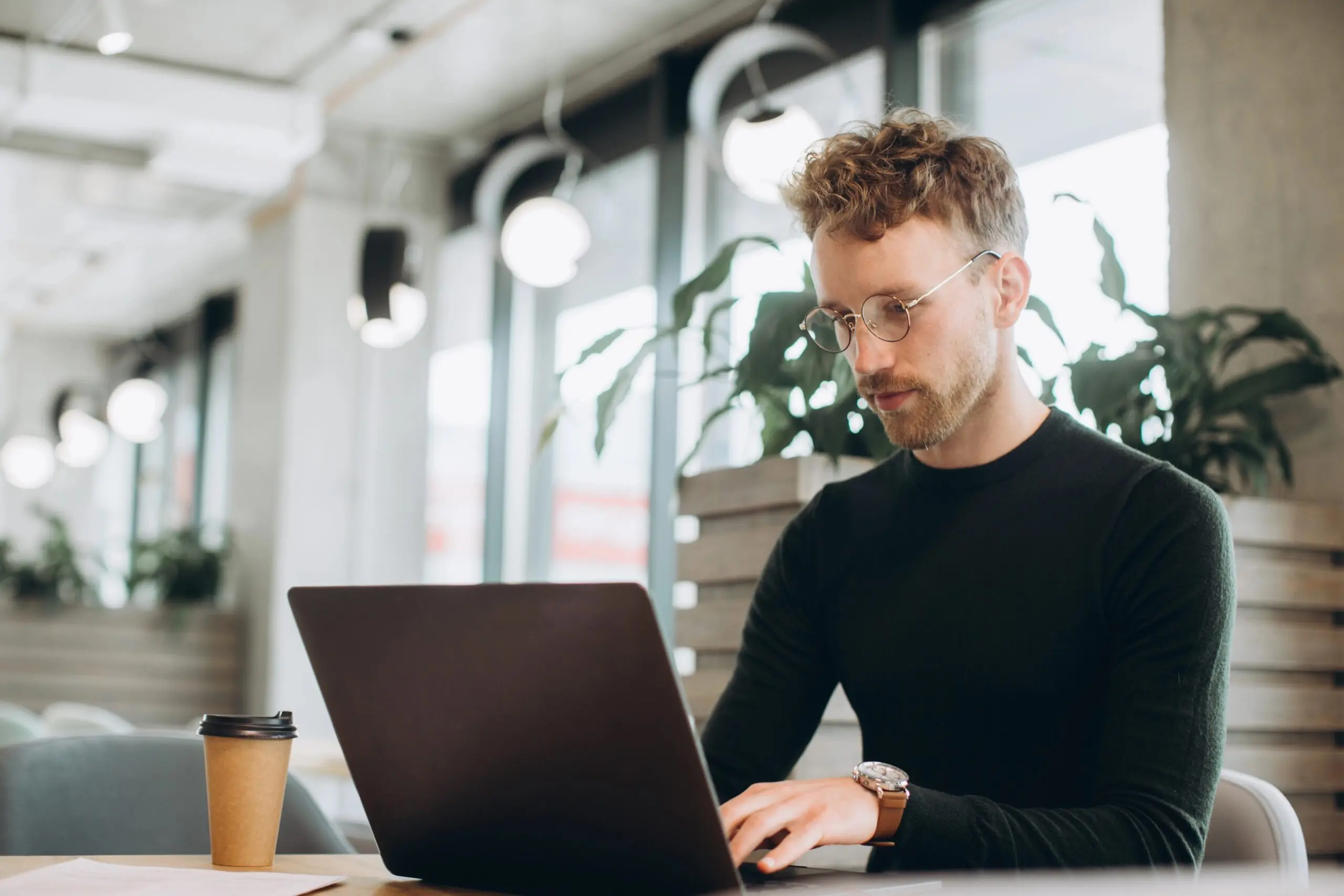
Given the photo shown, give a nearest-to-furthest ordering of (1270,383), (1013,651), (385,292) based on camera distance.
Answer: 1. (1013,651)
2. (1270,383)
3. (385,292)

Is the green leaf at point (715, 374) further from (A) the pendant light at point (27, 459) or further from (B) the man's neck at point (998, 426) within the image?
(A) the pendant light at point (27, 459)

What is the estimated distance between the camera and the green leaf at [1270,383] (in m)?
2.39

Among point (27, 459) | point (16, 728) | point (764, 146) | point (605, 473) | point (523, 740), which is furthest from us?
point (27, 459)

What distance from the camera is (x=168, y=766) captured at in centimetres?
162

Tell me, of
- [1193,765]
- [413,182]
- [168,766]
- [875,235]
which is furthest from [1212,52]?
[413,182]

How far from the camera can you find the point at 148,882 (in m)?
1.12

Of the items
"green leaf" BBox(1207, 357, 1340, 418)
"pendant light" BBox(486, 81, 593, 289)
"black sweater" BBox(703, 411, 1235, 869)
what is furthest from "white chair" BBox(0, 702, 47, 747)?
"green leaf" BBox(1207, 357, 1340, 418)

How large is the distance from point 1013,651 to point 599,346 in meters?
1.27

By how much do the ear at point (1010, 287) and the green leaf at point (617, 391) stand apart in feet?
3.34

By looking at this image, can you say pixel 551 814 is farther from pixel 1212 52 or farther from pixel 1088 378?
pixel 1212 52

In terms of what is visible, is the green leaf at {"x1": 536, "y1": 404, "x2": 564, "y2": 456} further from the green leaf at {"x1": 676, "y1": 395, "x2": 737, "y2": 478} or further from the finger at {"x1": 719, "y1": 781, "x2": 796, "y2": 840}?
the finger at {"x1": 719, "y1": 781, "x2": 796, "y2": 840}

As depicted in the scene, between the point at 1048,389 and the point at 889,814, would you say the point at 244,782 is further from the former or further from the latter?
the point at 1048,389

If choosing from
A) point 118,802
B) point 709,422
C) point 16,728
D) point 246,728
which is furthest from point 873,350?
point 16,728

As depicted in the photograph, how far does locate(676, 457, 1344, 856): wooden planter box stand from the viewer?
225cm
